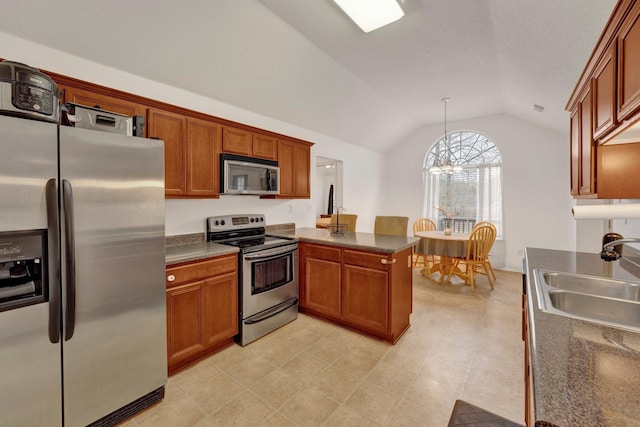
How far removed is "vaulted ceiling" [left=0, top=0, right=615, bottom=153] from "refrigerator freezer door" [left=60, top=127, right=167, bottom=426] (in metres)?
1.05

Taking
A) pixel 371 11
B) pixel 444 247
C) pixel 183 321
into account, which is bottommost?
pixel 183 321

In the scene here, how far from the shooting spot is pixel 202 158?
8.55 ft

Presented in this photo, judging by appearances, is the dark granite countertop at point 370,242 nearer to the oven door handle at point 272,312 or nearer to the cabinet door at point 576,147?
the oven door handle at point 272,312

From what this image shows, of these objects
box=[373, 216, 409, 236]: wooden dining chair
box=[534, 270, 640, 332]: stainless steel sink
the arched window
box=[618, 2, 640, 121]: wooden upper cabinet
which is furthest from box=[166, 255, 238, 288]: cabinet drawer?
the arched window

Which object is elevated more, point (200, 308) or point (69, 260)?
point (69, 260)

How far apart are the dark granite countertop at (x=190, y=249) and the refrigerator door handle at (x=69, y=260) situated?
0.58 metres

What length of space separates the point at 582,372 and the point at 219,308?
233 centimetres

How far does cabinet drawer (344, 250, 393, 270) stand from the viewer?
2576 millimetres

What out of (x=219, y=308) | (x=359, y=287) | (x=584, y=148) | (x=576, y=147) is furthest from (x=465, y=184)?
(x=219, y=308)

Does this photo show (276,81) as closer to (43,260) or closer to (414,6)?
(414,6)

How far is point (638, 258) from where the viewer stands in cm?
195

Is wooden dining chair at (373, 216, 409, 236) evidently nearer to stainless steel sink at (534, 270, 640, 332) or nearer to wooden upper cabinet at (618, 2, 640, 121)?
stainless steel sink at (534, 270, 640, 332)

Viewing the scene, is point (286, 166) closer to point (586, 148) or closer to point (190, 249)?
point (190, 249)

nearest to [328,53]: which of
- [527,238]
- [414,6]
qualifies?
[414,6]
